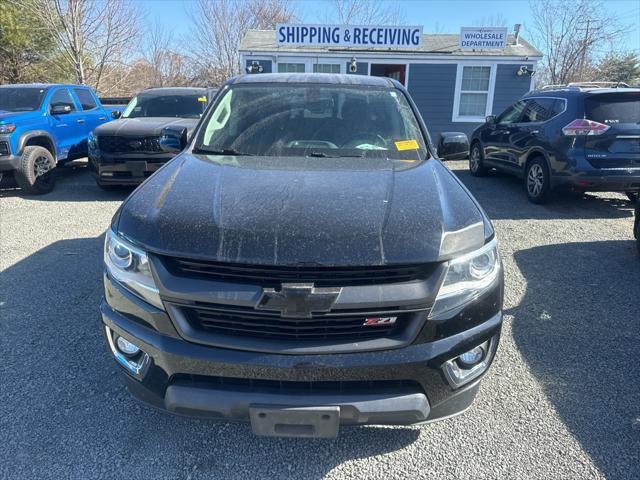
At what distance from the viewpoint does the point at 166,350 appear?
183 cm

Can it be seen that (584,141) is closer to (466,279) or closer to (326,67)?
(466,279)

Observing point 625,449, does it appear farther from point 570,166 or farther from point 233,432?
point 570,166

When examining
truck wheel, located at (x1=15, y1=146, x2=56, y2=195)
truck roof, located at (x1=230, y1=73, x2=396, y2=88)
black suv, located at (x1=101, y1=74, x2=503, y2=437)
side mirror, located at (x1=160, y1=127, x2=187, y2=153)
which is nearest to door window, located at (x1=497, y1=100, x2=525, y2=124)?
truck roof, located at (x1=230, y1=73, x2=396, y2=88)

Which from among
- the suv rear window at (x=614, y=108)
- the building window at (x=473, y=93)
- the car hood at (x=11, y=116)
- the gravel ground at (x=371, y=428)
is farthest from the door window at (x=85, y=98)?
the building window at (x=473, y=93)

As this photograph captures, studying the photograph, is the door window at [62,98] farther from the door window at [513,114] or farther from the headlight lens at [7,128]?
the door window at [513,114]

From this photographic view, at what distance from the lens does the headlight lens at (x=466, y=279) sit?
5.98 feet

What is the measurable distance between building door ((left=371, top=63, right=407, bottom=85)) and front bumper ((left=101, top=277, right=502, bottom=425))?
13.8 meters

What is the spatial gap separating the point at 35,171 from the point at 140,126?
1991 millimetres

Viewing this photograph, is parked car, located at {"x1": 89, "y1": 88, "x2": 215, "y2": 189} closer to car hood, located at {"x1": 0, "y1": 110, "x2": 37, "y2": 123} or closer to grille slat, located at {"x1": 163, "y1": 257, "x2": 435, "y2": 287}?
car hood, located at {"x1": 0, "y1": 110, "x2": 37, "y2": 123}

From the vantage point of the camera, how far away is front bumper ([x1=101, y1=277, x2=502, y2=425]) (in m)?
1.77

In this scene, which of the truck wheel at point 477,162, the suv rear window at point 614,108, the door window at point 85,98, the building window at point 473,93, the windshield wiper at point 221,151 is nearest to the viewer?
the windshield wiper at point 221,151

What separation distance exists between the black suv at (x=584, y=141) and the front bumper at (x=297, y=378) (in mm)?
5463

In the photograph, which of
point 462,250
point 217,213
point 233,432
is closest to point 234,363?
point 217,213

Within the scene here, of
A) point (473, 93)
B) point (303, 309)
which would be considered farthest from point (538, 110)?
point (473, 93)
